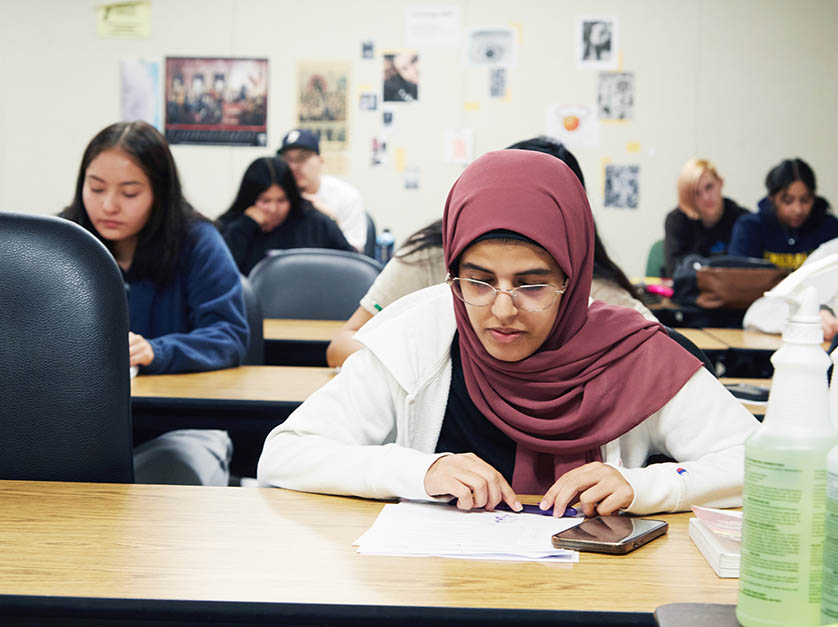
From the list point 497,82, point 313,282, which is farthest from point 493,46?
point 313,282

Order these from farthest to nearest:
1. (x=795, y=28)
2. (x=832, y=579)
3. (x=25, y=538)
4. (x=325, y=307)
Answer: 1. (x=795, y=28)
2. (x=325, y=307)
3. (x=25, y=538)
4. (x=832, y=579)

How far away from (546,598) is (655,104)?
5.69 metres

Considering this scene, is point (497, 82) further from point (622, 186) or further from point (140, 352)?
point (140, 352)

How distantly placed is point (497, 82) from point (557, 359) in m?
5.11

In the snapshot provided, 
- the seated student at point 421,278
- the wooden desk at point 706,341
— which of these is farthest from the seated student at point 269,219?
the seated student at point 421,278

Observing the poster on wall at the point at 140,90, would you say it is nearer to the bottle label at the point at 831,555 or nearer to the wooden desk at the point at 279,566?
the wooden desk at the point at 279,566

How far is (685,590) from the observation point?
3.19 feet

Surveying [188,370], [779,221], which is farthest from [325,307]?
[779,221]

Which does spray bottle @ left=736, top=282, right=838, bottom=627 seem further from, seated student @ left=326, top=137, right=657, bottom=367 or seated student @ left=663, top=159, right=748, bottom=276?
seated student @ left=663, top=159, right=748, bottom=276

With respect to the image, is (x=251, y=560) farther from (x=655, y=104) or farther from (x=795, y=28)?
(x=795, y=28)

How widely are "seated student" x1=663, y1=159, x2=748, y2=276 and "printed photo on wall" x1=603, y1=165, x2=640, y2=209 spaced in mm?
440

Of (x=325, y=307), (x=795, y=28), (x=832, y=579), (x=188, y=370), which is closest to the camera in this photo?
(x=832, y=579)

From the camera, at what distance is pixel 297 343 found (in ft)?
9.89

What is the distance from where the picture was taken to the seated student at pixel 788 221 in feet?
16.8
